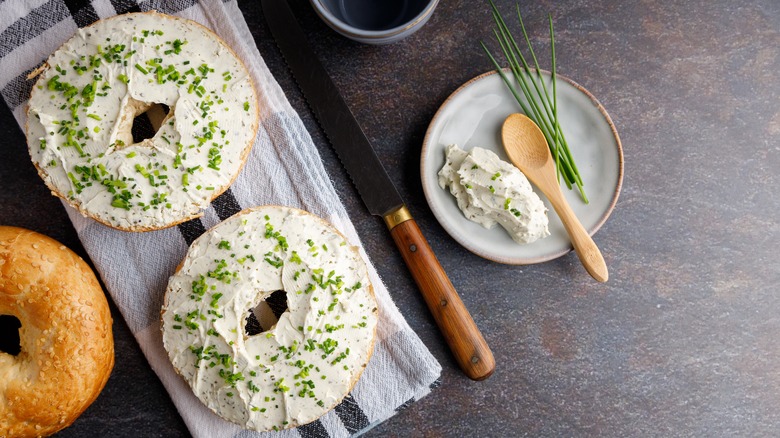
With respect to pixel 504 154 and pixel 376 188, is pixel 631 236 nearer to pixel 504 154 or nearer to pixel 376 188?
pixel 504 154

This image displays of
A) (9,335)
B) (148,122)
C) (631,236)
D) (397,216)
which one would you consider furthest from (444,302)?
(9,335)

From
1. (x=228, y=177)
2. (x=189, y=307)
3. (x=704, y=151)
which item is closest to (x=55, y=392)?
(x=189, y=307)

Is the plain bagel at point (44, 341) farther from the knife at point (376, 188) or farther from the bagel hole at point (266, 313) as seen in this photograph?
the knife at point (376, 188)

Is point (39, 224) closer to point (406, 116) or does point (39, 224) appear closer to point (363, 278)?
point (363, 278)

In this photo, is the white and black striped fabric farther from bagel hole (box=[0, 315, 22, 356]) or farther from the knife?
bagel hole (box=[0, 315, 22, 356])

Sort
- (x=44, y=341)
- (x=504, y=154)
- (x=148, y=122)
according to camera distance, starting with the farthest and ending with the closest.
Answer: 1. (x=504, y=154)
2. (x=148, y=122)
3. (x=44, y=341)

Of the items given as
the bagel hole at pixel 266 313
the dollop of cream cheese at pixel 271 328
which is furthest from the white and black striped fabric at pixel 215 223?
the dollop of cream cheese at pixel 271 328
